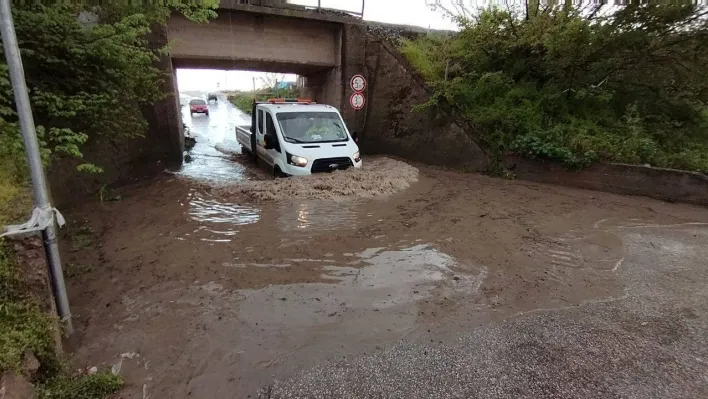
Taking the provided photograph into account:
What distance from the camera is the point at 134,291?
4.10 m

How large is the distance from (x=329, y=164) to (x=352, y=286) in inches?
193

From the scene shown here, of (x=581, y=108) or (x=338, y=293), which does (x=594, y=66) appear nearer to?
(x=581, y=108)

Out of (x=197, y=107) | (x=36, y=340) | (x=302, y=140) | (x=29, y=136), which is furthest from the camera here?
(x=197, y=107)

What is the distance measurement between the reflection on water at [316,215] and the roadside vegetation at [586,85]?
5.68 m

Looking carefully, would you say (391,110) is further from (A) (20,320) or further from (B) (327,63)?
(A) (20,320)

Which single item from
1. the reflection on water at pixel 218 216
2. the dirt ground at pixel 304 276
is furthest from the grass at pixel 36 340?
the reflection on water at pixel 218 216

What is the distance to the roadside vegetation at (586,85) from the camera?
8.94 meters

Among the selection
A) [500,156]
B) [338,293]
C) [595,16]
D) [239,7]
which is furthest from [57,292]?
[595,16]

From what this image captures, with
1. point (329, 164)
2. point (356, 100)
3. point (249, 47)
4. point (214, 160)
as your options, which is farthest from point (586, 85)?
point (214, 160)

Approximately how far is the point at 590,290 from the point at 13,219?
18.3 ft

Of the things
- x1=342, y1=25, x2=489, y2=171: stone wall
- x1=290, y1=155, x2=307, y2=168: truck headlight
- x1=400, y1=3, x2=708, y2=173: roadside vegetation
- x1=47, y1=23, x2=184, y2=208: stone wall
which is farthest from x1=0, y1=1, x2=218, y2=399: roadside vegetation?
x1=400, y1=3, x2=708, y2=173: roadside vegetation

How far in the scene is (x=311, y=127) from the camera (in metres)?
9.72

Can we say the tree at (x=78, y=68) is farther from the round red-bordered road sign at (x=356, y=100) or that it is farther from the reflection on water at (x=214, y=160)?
the round red-bordered road sign at (x=356, y=100)

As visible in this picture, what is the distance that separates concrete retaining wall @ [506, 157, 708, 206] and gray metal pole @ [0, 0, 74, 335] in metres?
10.1
